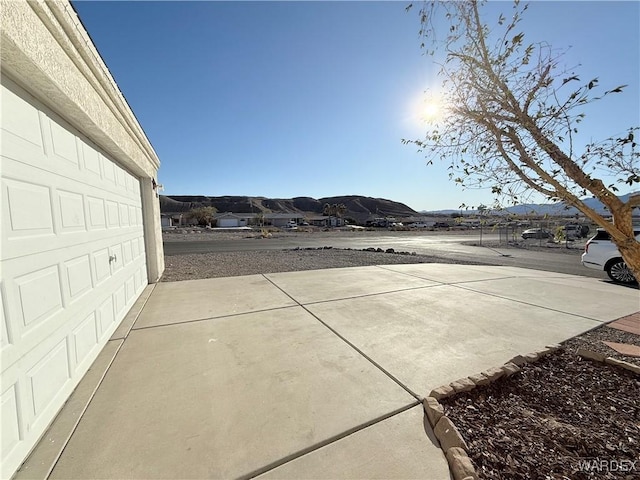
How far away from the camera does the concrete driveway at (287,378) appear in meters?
1.73

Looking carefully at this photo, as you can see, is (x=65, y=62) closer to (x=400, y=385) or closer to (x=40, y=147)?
(x=40, y=147)

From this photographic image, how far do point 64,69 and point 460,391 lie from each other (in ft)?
14.2

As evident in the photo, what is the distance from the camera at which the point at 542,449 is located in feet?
5.64

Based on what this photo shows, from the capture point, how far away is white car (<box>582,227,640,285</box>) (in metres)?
7.06

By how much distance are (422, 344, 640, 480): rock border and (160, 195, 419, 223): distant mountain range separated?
100127 mm

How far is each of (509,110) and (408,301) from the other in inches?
134

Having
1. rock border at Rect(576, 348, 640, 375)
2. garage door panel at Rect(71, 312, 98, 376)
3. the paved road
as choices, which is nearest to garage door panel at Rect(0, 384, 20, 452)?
garage door panel at Rect(71, 312, 98, 376)

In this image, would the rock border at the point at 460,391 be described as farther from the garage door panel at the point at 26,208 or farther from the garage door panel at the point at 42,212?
the garage door panel at the point at 26,208

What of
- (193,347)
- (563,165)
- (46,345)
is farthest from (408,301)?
(46,345)

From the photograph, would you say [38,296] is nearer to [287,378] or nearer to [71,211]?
[71,211]

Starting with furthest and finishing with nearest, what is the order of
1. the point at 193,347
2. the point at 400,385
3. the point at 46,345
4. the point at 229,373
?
1. the point at 193,347
2. the point at 229,373
3. the point at 400,385
4. the point at 46,345

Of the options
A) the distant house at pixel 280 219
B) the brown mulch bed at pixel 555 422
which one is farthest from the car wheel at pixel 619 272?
the distant house at pixel 280 219

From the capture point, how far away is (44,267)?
85.7 inches

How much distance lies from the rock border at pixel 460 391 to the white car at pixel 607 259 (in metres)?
6.43
